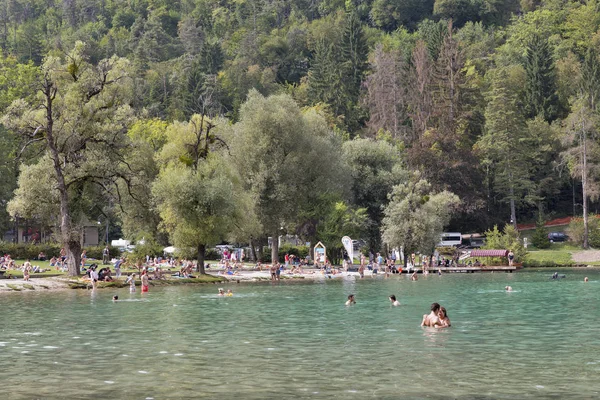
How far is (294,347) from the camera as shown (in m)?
32.3

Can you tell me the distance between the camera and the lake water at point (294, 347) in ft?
78.1

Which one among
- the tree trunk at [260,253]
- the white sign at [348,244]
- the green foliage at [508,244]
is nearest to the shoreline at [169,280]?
the white sign at [348,244]

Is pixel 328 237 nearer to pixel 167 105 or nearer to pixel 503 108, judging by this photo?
pixel 503 108

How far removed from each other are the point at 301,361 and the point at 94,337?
10.7m

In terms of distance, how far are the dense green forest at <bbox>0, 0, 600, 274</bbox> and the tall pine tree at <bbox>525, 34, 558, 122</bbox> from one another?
0.27m

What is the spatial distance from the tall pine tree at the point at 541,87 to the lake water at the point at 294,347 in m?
82.4

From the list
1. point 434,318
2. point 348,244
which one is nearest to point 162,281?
point 348,244

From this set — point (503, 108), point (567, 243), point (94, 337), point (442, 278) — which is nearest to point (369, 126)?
point (503, 108)

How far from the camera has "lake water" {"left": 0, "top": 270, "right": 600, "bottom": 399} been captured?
2380 cm

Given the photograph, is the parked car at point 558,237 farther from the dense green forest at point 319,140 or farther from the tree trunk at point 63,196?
the tree trunk at point 63,196

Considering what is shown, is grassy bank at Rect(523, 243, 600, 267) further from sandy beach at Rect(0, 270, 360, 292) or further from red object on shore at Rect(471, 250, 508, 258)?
sandy beach at Rect(0, 270, 360, 292)

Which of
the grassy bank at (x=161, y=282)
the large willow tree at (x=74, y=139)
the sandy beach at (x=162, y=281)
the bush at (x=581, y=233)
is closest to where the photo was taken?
the sandy beach at (x=162, y=281)

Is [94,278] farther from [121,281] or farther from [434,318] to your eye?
[434,318]

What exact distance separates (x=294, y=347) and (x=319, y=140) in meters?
55.9
